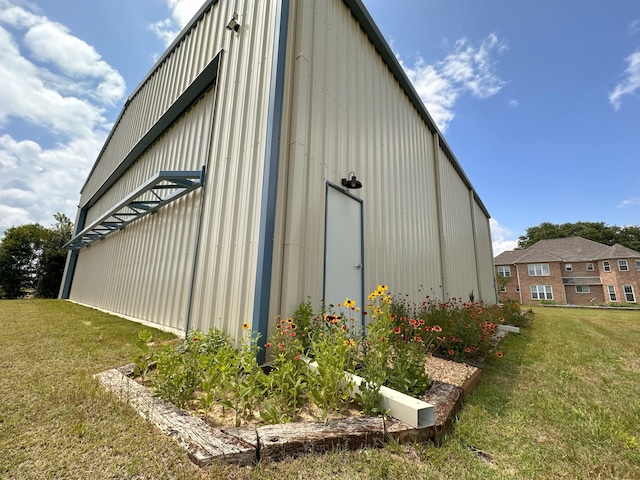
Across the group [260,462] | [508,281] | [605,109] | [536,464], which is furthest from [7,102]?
[508,281]

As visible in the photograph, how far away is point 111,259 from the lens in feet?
25.9

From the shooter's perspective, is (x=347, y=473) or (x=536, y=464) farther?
(x=536, y=464)

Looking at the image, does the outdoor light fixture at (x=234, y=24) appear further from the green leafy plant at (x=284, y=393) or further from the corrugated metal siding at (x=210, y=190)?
the green leafy plant at (x=284, y=393)

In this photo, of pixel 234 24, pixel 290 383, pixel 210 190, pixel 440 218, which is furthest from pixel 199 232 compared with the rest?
pixel 440 218

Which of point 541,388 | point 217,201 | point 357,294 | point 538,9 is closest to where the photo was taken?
point 541,388

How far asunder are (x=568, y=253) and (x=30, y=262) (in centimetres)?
4972

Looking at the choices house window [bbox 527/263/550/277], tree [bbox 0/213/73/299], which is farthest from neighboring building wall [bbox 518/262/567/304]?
tree [bbox 0/213/73/299]

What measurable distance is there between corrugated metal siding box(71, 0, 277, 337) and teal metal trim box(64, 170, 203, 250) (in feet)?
0.71

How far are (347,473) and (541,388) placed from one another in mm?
2432

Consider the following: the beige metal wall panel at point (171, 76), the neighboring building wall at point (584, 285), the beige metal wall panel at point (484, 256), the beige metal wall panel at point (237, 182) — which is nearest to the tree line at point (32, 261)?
the beige metal wall panel at point (171, 76)

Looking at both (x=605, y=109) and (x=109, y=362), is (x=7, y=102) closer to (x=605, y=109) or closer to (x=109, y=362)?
(x=109, y=362)

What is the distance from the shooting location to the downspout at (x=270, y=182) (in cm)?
271

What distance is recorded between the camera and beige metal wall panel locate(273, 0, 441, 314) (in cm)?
321

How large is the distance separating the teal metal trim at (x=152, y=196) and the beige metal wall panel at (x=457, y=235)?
7216mm
